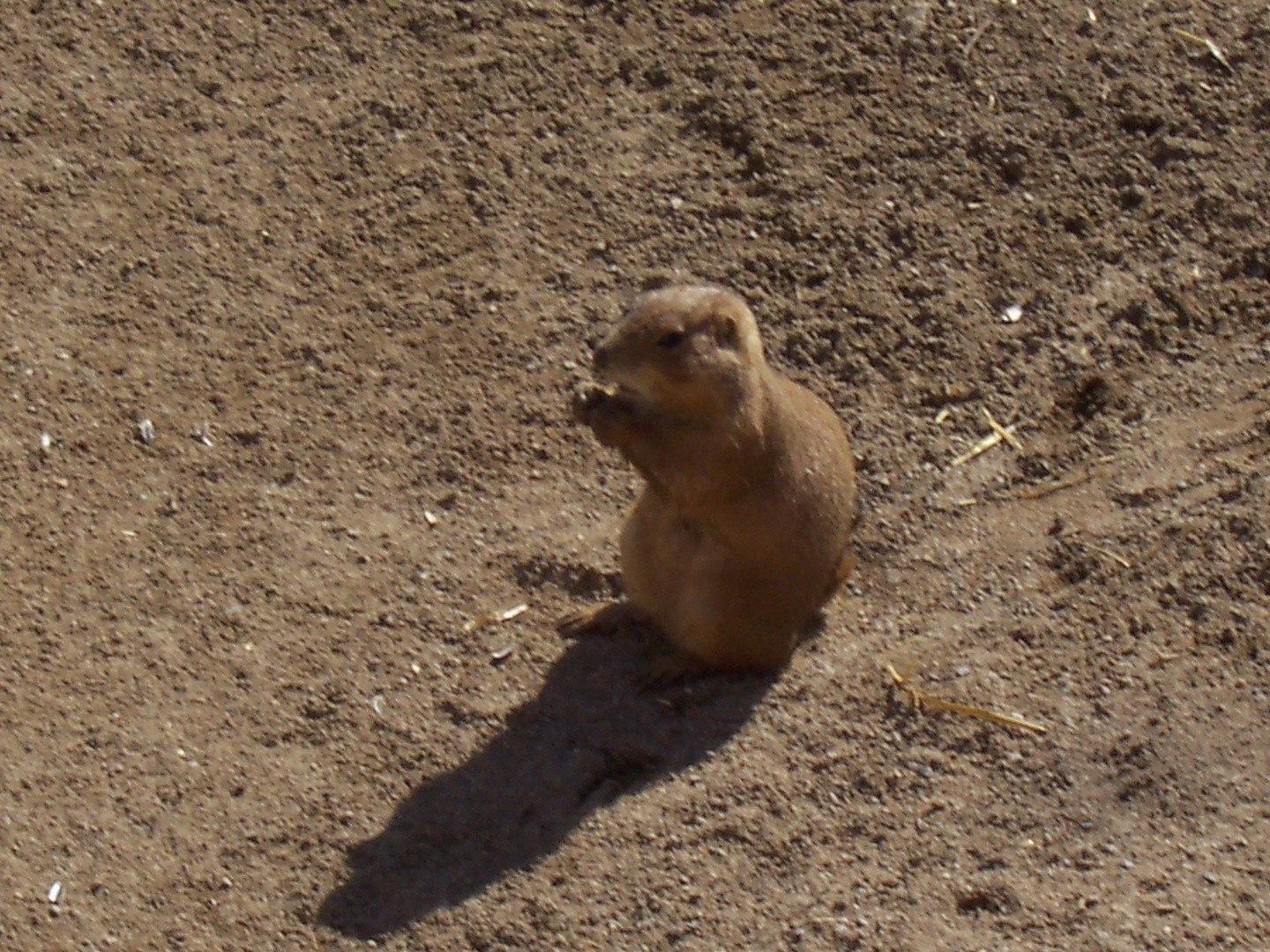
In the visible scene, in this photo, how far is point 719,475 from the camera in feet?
14.9

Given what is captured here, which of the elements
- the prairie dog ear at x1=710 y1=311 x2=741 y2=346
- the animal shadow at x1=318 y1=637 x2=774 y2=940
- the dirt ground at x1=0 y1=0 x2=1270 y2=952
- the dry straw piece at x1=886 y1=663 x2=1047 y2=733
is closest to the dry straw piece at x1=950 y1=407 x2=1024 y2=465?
the dirt ground at x1=0 y1=0 x2=1270 y2=952

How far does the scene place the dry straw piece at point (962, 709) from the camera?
→ 4.62 m

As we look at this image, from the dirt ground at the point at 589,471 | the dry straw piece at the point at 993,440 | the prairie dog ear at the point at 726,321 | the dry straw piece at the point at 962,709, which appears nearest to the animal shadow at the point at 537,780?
the dirt ground at the point at 589,471

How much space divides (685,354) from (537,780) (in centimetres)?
129

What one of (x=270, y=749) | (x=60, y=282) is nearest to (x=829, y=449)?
(x=270, y=749)

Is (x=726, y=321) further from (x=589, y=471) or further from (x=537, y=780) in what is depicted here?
(x=537, y=780)

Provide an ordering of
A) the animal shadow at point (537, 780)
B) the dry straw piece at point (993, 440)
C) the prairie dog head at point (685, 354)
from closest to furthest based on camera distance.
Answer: the animal shadow at point (537, 780) < the prairie dog head at point (685, 354) < the dry straw piece at point (993, 440)

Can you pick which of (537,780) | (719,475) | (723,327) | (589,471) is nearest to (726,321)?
(723,327)

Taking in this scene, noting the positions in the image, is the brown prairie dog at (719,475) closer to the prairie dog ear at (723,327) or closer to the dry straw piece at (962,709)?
the prairie dog ear at (723,327)

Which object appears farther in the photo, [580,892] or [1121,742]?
[1121,742]

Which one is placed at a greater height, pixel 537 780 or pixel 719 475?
pixel 719 475

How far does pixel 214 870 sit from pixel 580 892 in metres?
1.02

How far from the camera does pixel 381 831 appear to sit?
4.45 meters

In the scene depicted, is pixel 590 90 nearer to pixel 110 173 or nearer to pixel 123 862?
pixel 110 173
